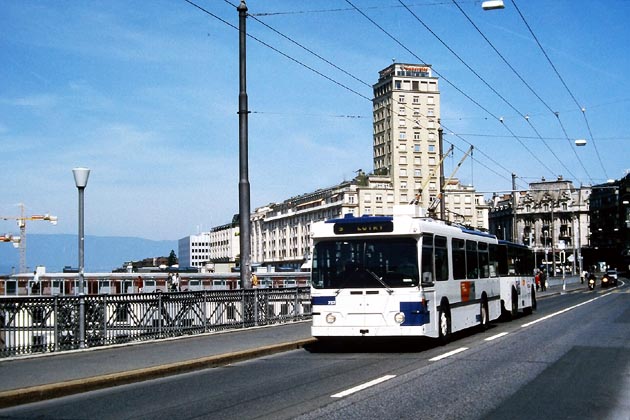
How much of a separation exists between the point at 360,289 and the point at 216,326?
609 centimetres

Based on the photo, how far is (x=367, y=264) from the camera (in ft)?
57.0

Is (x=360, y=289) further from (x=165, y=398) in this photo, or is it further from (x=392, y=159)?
(x=392, y=159)

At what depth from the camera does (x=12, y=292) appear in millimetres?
59625

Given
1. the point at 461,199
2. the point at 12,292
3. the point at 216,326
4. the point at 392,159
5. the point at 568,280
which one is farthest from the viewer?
the point at 461,199

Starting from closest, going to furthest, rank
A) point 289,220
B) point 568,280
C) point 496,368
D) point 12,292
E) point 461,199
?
point 496,368 < point 12,292 < point 568,280 < point 461,199 < point 289,220

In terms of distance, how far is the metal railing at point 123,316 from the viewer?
15.9 m

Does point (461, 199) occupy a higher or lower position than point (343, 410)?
higher

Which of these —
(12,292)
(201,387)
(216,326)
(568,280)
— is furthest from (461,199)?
(201,387)

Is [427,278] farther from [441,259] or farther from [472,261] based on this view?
[472,261]

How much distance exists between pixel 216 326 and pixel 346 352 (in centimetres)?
524

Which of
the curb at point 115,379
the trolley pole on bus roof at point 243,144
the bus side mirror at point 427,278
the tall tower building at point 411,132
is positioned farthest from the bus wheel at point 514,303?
the tall tower building at point 411,132

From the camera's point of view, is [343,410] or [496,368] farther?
[496,368]

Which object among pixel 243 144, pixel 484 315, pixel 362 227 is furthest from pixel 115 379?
pixel 484 315

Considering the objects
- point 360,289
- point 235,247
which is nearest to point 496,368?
point 360,289
